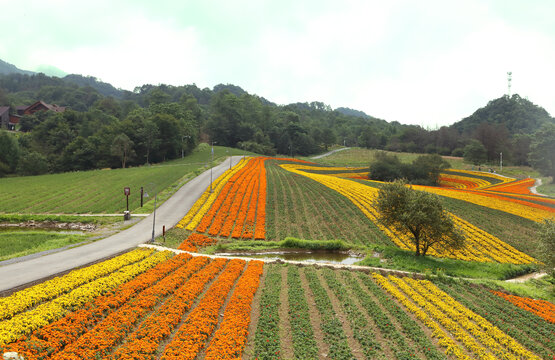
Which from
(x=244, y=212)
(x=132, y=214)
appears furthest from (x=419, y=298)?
(x=132, y=214)

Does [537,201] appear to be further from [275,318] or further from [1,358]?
[1,358]

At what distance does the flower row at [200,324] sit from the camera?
12.3 m

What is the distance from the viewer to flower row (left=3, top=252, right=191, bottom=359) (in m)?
11.3

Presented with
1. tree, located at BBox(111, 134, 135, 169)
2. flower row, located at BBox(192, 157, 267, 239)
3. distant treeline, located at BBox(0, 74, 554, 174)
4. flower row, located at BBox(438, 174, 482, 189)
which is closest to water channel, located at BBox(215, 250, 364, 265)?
flower row, located at BBox(192, 157, 267, 239)

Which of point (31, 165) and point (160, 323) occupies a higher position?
point (31, 165)

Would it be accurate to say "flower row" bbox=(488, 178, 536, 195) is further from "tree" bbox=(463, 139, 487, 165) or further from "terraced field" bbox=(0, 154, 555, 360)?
"terraced field" bbox=(0, 154, 555, 360)

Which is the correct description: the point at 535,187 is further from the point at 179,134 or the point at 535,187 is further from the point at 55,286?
the point at 179,134

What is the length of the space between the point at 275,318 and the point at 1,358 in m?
10.8

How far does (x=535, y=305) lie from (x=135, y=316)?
78.7 feet

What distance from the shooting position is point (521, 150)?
4377 inches

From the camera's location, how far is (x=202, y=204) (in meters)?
41.5

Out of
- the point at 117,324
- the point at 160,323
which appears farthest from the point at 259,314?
the point at 117,324

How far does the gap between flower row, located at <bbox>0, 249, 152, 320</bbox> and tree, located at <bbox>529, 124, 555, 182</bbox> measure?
92155mm

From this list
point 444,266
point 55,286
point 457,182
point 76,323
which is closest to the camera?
point 76,323
